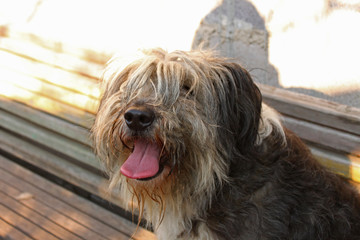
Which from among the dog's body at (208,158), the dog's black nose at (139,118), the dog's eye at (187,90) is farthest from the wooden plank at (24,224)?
the dog's eye at (187,90)

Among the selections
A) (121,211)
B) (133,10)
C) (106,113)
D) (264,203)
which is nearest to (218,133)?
(264,203)

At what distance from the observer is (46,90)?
3.69 meters

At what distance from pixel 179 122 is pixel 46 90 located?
203 centimetres

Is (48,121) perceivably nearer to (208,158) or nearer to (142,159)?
(142,159)

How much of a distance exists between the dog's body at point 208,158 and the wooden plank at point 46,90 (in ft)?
3.72

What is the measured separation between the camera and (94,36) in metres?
4.12

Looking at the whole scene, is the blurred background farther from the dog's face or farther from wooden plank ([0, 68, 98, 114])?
the dog's face

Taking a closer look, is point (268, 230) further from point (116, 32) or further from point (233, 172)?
point (116, 32)

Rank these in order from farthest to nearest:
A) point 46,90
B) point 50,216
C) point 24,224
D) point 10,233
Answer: point 46,90 → point 50,216 → point 24,224 → point 10,233

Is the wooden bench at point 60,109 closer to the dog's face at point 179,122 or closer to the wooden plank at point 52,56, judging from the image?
the wooden plank at point 52,56

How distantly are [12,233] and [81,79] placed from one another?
1269 millimetres

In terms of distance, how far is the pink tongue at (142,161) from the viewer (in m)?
2.04

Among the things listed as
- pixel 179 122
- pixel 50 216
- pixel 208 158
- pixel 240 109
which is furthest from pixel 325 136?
pixel 50 216

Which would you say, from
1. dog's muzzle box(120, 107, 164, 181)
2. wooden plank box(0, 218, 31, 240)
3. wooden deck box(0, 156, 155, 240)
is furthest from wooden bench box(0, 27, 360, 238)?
dog's muzzle box(120, 107, 164, 181)
